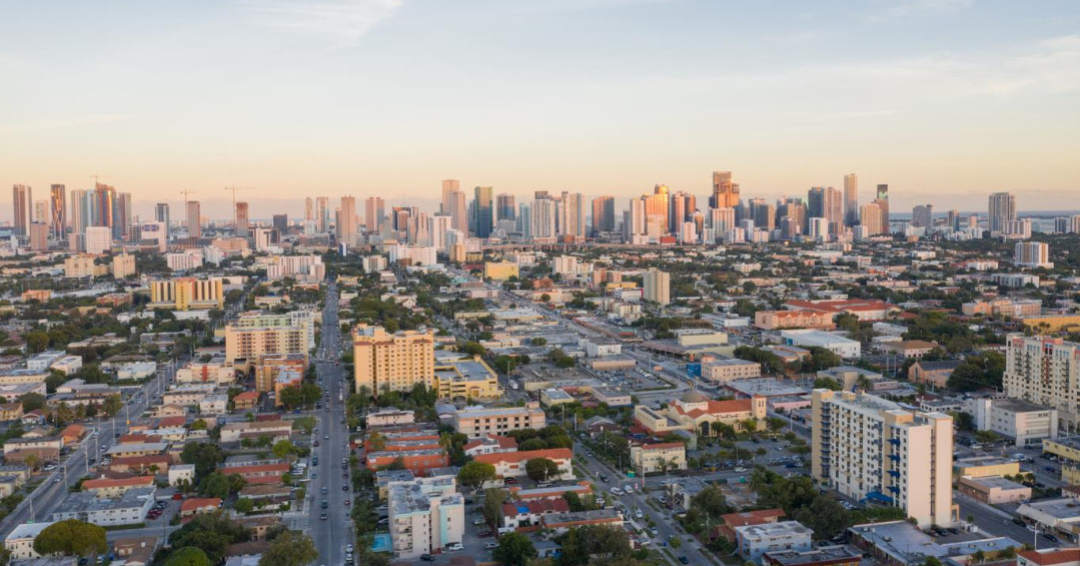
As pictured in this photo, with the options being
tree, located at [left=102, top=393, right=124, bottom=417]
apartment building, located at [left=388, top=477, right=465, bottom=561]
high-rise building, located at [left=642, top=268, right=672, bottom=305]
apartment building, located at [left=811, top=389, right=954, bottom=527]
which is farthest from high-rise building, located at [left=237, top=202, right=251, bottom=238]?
apartment building, located at [left=811, top=389, right=954, bottom=527]

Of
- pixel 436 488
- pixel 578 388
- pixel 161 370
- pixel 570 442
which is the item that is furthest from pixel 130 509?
pixel 161 370

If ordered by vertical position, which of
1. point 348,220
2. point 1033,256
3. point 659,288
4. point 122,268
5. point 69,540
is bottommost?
point 69,540

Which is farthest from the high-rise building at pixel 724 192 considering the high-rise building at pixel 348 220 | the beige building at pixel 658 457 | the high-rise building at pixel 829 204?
the beige building at pixel 658 457

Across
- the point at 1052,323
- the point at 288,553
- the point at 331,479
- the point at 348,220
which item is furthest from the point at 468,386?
the point at 348,220

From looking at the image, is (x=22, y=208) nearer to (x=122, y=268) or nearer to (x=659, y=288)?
(x=122, y=268)

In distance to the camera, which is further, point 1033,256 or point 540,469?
point 1033,256

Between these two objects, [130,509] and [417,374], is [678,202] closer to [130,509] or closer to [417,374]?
[417,374]
